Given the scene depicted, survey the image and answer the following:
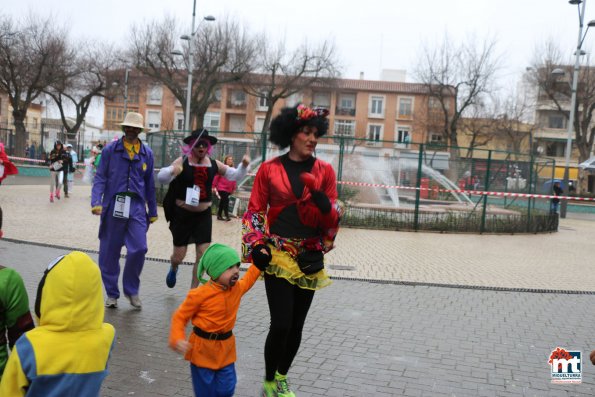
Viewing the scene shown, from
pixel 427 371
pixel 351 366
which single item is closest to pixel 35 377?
pixel 351 366

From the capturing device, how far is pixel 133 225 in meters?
5.58

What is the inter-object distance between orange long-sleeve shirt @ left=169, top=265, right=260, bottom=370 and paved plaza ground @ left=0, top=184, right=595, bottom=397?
2.61 ft

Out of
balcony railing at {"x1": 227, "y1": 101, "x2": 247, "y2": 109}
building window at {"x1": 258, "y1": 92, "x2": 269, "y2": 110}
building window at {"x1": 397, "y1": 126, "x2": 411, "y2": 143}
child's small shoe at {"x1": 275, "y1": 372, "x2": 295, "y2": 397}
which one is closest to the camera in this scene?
child's small shoe at {"x1": 275, "y1": 372, "x2": 295, "y2": 397}

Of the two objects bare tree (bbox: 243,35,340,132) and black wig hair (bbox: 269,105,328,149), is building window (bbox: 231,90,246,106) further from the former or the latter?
black wig hair (bbox: 269,105,328,149)

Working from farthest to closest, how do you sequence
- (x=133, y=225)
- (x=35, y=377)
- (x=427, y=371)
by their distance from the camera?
(x=133, y=225) → (x=427, y=371) → (x=35, y=377)

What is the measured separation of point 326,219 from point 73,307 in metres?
1.61

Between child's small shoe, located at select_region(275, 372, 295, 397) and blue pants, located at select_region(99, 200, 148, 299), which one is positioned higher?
blue pants, located at select_region(99, 200, 148, 299)

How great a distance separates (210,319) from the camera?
10.5 ft

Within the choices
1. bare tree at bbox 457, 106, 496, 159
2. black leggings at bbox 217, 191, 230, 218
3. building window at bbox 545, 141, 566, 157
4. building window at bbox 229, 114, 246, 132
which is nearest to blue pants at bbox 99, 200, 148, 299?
black leggings at bbox 217, 191, 230, 218

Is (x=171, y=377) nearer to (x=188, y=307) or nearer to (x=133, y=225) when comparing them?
(x=188, y=307)

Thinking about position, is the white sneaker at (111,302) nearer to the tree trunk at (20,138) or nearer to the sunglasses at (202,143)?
the sunglasses at (202,143)

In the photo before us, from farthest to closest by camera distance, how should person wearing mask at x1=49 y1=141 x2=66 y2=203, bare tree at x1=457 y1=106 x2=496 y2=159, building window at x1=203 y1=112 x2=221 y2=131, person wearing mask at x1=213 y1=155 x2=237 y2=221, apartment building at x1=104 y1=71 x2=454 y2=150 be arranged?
building window at x1=203 y1=112 x2=221 y2=131
apartment building at x1=104 y1=71 x2=454 y2=150
bare tree at x1=457 y1=106 x2=496 y2=159
person wearing mask at x1=49 y1=141 x2=66 y2=203
person wearing mask at x1=213 y1=155 x2=237 y2=221

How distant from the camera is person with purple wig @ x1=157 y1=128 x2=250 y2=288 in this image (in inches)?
230

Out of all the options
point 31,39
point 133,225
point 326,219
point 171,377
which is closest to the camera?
point 326,219
